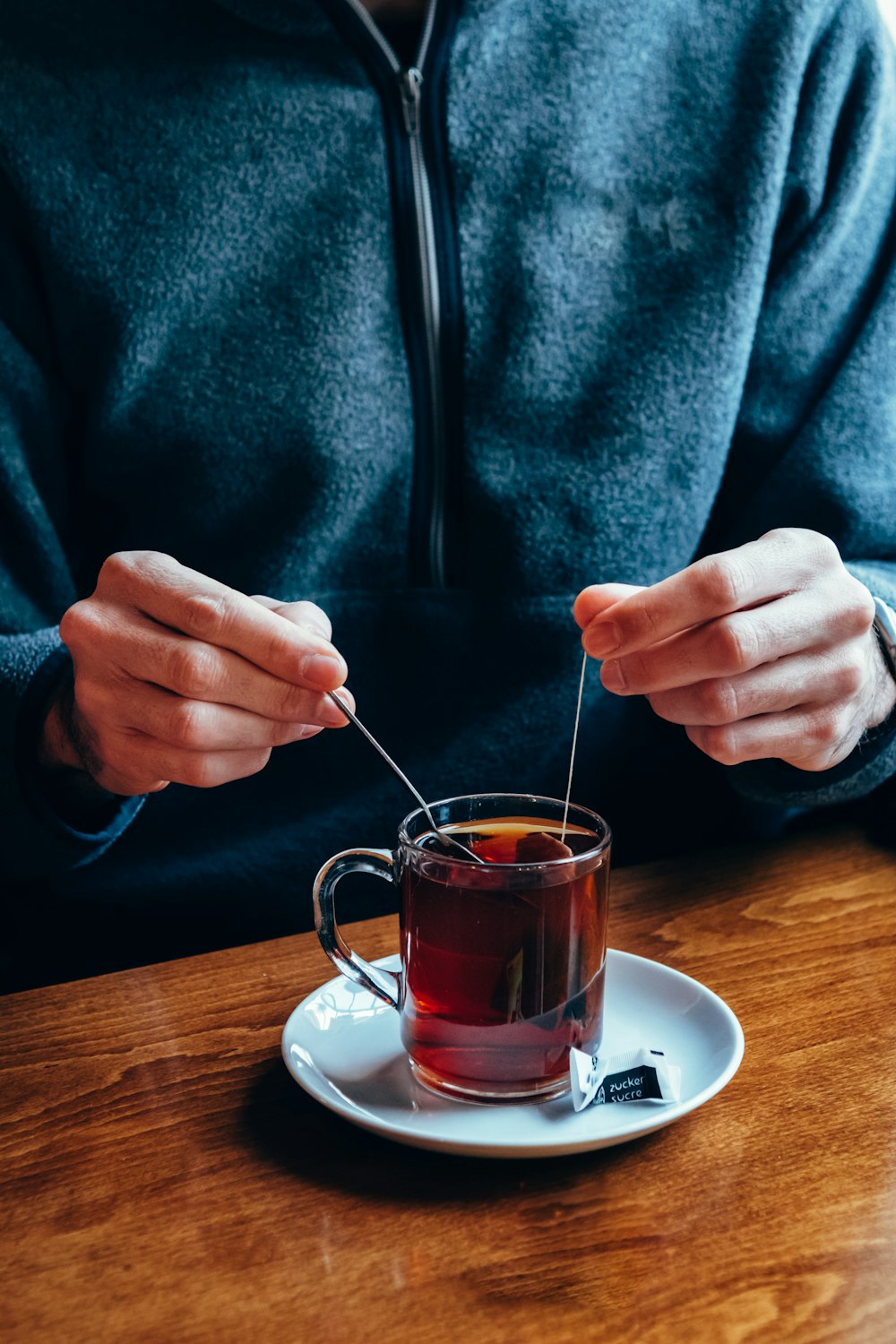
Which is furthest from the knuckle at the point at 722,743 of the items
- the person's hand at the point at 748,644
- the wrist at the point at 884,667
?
the wrist at the point at 884,667

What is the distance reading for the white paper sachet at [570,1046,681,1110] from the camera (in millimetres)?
657

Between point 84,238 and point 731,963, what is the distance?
37.0 inches

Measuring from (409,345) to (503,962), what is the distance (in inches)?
30.8

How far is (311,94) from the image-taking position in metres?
1.17

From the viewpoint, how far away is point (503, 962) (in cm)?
65

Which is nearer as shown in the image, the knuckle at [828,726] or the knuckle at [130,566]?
the knuckle at [130,566]

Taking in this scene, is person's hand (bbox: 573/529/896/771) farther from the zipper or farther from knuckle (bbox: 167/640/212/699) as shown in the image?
the zipper

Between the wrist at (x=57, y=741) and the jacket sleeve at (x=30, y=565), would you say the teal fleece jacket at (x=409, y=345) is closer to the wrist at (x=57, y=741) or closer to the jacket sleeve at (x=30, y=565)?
the jacket sleeve at (x=30, y=565)

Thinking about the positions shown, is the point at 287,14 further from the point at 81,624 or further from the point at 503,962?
the point at 503,962

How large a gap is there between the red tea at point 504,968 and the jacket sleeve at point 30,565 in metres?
0.47

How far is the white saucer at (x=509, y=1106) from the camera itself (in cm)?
62

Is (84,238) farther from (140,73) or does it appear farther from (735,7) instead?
(735,7)

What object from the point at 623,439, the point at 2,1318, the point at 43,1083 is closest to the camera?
the point at 2,1318

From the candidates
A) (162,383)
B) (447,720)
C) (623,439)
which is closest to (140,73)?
A: (162,383)
